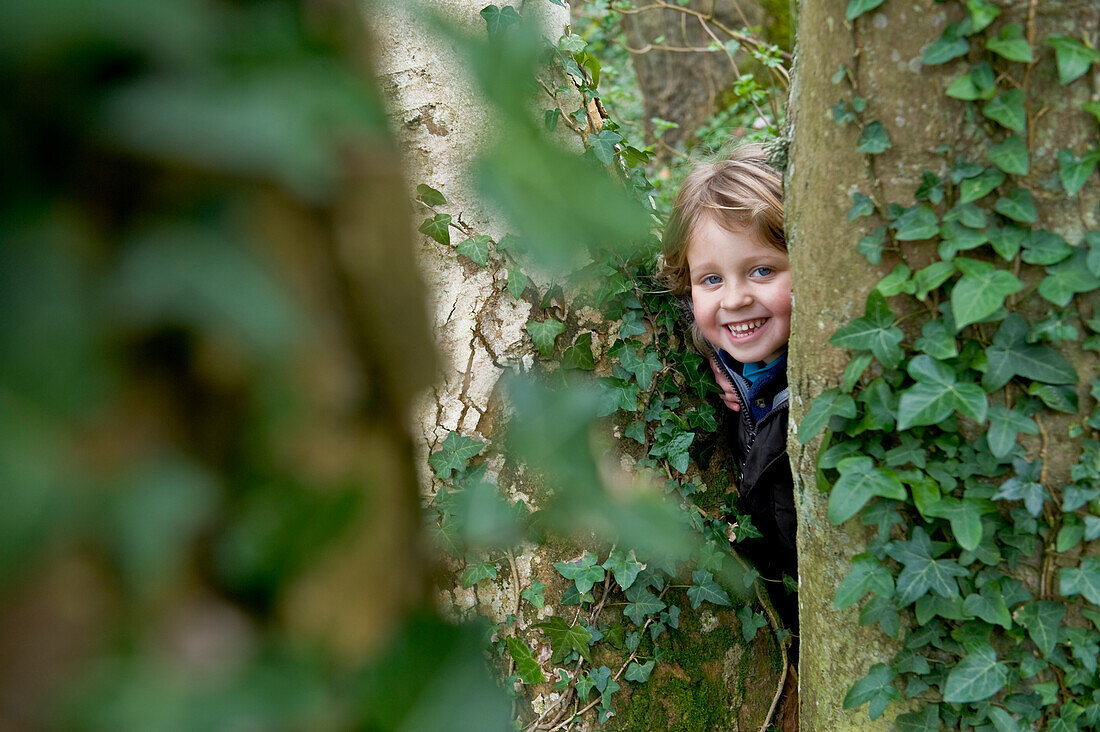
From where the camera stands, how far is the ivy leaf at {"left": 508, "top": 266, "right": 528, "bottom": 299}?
1954 millimetres

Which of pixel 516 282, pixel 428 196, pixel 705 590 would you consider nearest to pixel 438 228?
pixel 428 196

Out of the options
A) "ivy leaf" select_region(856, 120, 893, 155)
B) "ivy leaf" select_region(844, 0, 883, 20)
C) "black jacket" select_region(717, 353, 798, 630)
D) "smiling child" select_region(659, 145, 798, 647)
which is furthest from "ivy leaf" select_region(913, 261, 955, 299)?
"smiling child" select_region(659, 145, 798, 647)

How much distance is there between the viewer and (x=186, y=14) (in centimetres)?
29

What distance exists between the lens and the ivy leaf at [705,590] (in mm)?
1979

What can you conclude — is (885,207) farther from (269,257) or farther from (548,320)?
(269,257)

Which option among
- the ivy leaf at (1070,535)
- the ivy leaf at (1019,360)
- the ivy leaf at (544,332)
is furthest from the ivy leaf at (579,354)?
the ivy leaf at (1070,535)

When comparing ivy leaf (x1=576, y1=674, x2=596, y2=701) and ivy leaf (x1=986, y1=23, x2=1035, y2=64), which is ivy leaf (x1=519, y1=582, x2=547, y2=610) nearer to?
ivy leaf (x1=576, y1=674, x2=596, y2=701)

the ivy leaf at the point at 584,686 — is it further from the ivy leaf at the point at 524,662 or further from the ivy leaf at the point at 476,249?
the ivy leaf at the point at 476,249

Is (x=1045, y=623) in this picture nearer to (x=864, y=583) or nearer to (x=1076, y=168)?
(x=864, y=583)

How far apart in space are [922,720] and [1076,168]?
100cm

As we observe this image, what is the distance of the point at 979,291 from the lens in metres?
1.15

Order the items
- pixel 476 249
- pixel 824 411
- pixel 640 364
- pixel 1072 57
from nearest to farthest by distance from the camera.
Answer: pixel 1072 57 < pixel 824 411 < pixel 476 249 < pixel 640 364

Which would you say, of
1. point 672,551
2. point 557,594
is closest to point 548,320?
point 557,594

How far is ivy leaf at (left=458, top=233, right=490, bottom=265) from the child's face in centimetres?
67
